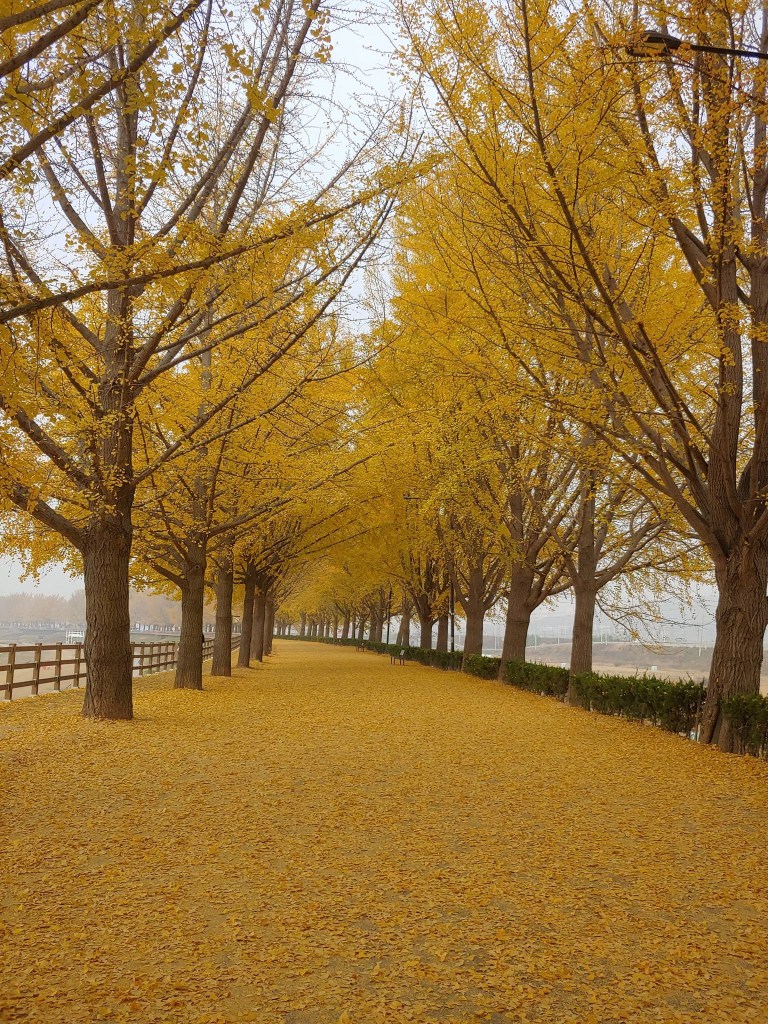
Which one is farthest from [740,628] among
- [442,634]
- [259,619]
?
[259,619]

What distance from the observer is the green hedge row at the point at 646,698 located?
359 inches

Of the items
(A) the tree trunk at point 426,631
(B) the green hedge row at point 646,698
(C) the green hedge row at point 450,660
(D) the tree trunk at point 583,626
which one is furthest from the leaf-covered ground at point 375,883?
(A) the tree trunk at point 426,631

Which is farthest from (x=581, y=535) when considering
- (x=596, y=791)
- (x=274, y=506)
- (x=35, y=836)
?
(x=35, y=836)

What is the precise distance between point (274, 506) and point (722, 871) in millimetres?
11255

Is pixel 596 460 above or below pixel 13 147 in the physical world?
below

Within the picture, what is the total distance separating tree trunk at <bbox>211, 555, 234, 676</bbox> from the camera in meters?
20.6

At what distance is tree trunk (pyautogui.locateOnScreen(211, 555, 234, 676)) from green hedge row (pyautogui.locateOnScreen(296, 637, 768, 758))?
7226 mm

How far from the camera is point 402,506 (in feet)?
75.0

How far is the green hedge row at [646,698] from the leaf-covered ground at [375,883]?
677 millimetres

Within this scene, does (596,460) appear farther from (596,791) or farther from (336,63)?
(336,63)

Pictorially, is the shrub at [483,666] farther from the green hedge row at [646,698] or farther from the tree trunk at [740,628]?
the tree trunk at [740,628]

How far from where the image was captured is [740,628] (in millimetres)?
9586

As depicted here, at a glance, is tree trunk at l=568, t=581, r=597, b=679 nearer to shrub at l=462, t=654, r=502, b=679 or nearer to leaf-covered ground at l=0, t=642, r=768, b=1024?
shrub at l=462, t=654, r=502, b=679

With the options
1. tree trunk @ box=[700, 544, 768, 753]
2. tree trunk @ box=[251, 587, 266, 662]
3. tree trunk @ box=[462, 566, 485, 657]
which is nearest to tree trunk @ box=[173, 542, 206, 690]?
tree trunk @ box=[462, 566, 485, 657]
